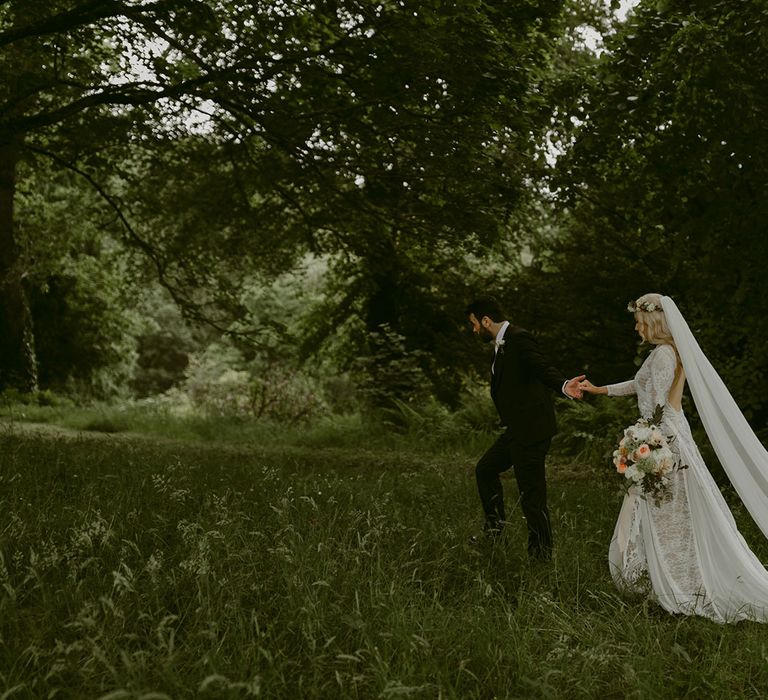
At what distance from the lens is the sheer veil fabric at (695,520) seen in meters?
5.47

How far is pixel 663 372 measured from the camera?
19.3 ft

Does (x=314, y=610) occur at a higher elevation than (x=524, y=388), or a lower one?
lower

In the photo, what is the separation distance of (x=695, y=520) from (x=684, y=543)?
184mm

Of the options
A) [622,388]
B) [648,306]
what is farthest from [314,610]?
[648,306]

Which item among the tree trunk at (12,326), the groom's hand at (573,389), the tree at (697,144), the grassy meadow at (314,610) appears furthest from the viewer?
the tree trunk at (12,326)

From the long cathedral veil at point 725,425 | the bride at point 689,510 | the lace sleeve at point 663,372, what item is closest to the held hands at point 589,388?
the bride at point 689,510

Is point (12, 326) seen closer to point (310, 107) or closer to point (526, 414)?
point (310, 107)

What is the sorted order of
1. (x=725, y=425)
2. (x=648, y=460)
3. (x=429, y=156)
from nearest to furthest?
1. (x=648, y=460)
2. (x=725, y=425)
3. (x=429, y=156)

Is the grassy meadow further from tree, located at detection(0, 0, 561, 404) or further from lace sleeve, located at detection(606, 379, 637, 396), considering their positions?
tree, located at detection(0, 0, 561, 404)

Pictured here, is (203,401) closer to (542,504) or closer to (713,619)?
(542,504)

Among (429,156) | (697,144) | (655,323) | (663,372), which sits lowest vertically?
(663,372)

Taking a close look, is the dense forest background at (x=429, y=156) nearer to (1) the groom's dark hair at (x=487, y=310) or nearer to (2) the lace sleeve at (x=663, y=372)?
(1) the groom's dark hair at (x=487, y=310)

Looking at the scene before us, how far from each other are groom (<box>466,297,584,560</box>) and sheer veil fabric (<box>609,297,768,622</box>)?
2.00 feet

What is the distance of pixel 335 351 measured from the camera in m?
18.9
